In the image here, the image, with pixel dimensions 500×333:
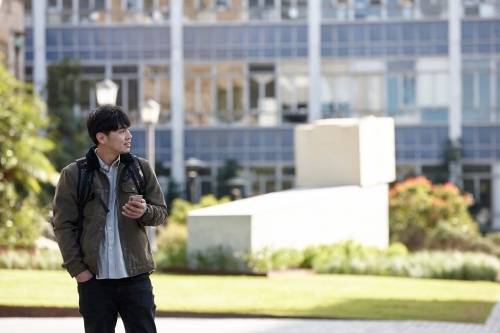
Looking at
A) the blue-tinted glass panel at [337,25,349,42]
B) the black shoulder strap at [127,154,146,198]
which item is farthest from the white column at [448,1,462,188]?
the black shoulder strap at [127,154,146,198]

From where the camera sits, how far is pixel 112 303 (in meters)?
6.74

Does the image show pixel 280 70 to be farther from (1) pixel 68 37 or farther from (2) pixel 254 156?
(1) pixel 68 37

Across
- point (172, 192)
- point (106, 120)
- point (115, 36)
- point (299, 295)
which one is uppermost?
point (115, 36)

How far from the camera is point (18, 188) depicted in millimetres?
25062

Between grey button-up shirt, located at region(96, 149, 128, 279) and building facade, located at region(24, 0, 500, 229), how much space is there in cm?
4214

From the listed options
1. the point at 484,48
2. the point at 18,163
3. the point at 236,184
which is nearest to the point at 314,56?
the point at 236,184

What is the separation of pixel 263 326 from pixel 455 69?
37671 mm

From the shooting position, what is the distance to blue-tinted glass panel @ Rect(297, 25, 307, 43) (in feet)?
163

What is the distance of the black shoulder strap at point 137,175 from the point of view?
6.83 m

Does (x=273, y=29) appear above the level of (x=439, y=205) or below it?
above

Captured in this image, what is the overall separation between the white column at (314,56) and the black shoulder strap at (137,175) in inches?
1688

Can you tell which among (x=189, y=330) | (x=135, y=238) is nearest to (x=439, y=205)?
→ (x=189, y=330)

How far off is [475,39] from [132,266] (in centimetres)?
4335

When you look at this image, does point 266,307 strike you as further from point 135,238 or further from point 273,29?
point 273,29
